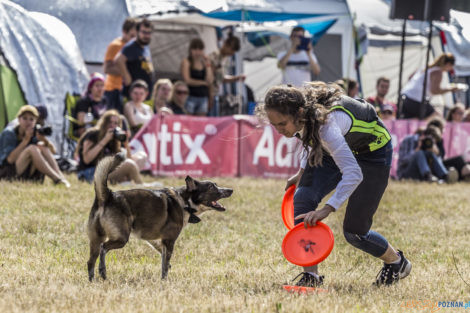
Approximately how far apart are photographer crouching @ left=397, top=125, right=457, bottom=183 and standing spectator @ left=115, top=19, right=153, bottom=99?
4.76 meters

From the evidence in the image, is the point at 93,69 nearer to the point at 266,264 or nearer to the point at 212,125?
the point at 212,125

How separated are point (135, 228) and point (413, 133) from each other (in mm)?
8929

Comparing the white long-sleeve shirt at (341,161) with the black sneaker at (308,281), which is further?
the black sneaker at (308,281)

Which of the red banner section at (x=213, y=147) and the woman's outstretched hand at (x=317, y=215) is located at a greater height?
the woman's outstretched hand at (x=317, y=215)

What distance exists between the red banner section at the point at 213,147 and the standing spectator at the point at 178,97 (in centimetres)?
86

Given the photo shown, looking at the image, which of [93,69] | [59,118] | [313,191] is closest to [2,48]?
[59,118]

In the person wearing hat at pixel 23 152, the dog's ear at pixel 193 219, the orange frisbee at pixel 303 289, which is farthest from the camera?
the person wearing hat at pixel 23 152

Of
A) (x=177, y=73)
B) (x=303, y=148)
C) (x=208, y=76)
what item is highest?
(x=303, y=148)

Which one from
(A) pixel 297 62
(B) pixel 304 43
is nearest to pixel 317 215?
(A) pixel 297 62

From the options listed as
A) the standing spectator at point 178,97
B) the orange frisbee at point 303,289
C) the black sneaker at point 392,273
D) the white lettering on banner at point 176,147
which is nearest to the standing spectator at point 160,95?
the standing spectator at point 178,97

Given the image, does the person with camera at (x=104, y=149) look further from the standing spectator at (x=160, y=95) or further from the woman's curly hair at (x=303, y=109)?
the woman's curly hair at (x=303, y=109)

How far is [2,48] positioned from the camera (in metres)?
11.7

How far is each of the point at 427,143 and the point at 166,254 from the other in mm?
8264

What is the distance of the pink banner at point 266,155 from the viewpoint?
11789 millimetres
